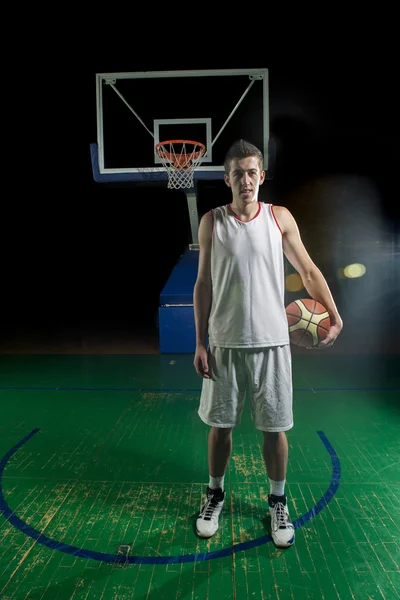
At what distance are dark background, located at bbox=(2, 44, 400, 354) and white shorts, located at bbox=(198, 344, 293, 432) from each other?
590 cm

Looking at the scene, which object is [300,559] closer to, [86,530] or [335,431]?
[86,530]

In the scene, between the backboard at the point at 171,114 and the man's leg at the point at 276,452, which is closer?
the man's leg at the point at 276,452

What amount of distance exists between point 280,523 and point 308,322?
1.09 metres

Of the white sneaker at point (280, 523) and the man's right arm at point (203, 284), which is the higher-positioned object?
the man's right arm at point (203, 284)

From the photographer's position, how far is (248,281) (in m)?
2.08

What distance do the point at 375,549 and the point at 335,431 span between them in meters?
1.42

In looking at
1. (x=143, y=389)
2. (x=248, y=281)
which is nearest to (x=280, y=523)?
(x=248, y=281)

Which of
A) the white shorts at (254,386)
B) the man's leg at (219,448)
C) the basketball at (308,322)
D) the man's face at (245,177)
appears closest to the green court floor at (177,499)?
the man's leg at (219,448)

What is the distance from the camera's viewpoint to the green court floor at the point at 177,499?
1.93 metres

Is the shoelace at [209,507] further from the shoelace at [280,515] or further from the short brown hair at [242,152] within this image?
the short brown hair at [242,152]

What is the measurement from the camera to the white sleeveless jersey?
207 centimetres

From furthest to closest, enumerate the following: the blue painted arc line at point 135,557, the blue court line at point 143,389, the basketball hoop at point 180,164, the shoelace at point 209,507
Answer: the basketball hoop at point 180,164, the blue court line at point 143,389, the shoelace at point 209,507, the blue painted arc line at point 135,557

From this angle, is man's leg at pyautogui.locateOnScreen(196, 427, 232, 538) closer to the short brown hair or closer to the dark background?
the short brown hair

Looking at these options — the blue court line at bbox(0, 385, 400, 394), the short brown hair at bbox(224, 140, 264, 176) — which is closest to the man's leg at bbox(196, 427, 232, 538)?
the short brown hair at bbox(224, 140, 264, 176)
